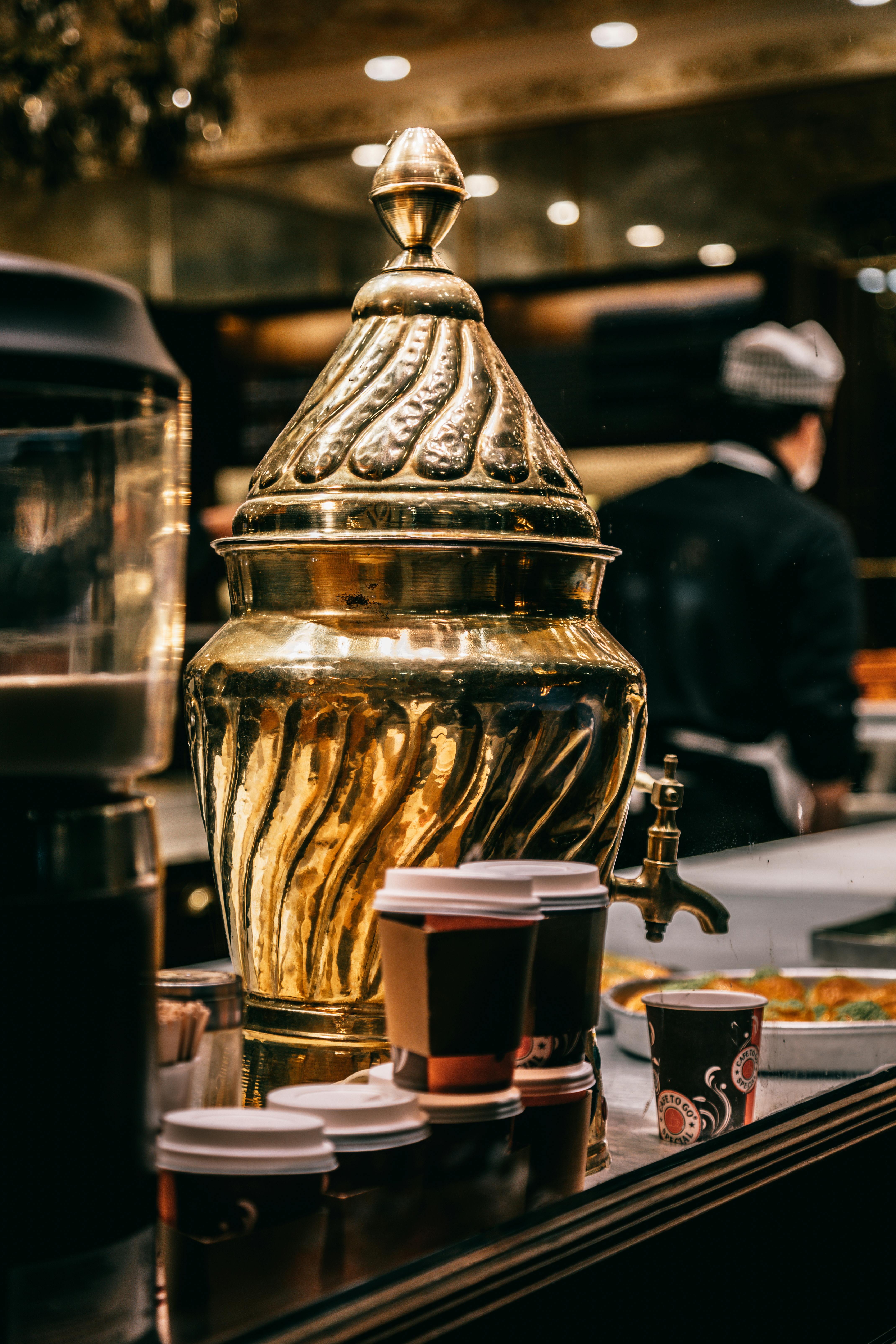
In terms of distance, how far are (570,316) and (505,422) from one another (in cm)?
418

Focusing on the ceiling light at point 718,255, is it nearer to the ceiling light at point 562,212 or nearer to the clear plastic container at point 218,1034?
the ceiling light at point 562,212

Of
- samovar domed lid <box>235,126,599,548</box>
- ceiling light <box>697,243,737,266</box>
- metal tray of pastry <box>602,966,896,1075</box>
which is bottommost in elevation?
metal tray of pastry <box>602,966,896,1075</box>

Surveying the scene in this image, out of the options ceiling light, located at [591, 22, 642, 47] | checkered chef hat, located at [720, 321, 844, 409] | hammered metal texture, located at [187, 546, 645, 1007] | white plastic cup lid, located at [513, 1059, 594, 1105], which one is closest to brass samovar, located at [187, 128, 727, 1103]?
hammered metal texture, located at [187, 546, 645, 1007]

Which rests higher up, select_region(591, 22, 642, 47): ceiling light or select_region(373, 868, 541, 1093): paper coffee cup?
select_region(591, 22, 642, 47): ceiling light

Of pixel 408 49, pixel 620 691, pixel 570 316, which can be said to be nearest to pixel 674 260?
pixel 570 316

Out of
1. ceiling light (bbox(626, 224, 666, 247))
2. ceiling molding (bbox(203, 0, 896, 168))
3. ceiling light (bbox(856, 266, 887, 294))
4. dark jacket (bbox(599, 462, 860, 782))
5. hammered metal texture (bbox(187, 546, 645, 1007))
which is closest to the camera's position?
hammered metal texture (bbox(187, 546, 645, 1007))

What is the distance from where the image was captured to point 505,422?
0.81m

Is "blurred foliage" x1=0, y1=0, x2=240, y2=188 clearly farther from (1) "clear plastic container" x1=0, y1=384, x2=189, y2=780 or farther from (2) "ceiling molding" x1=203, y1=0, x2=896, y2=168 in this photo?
(1) "clear plastic container" x1=0, y1=384, x2=189, y2=780

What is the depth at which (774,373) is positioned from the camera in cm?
238

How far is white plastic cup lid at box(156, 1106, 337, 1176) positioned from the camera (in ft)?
1.76

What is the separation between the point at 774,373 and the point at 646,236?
3.01 m

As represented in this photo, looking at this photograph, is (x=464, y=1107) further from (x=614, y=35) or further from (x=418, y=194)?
(x=614, y=35)

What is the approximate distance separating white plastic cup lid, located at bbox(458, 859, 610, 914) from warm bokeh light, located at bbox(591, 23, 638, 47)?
4.81 m

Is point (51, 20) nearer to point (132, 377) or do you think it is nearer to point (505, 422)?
point (505, 422)
